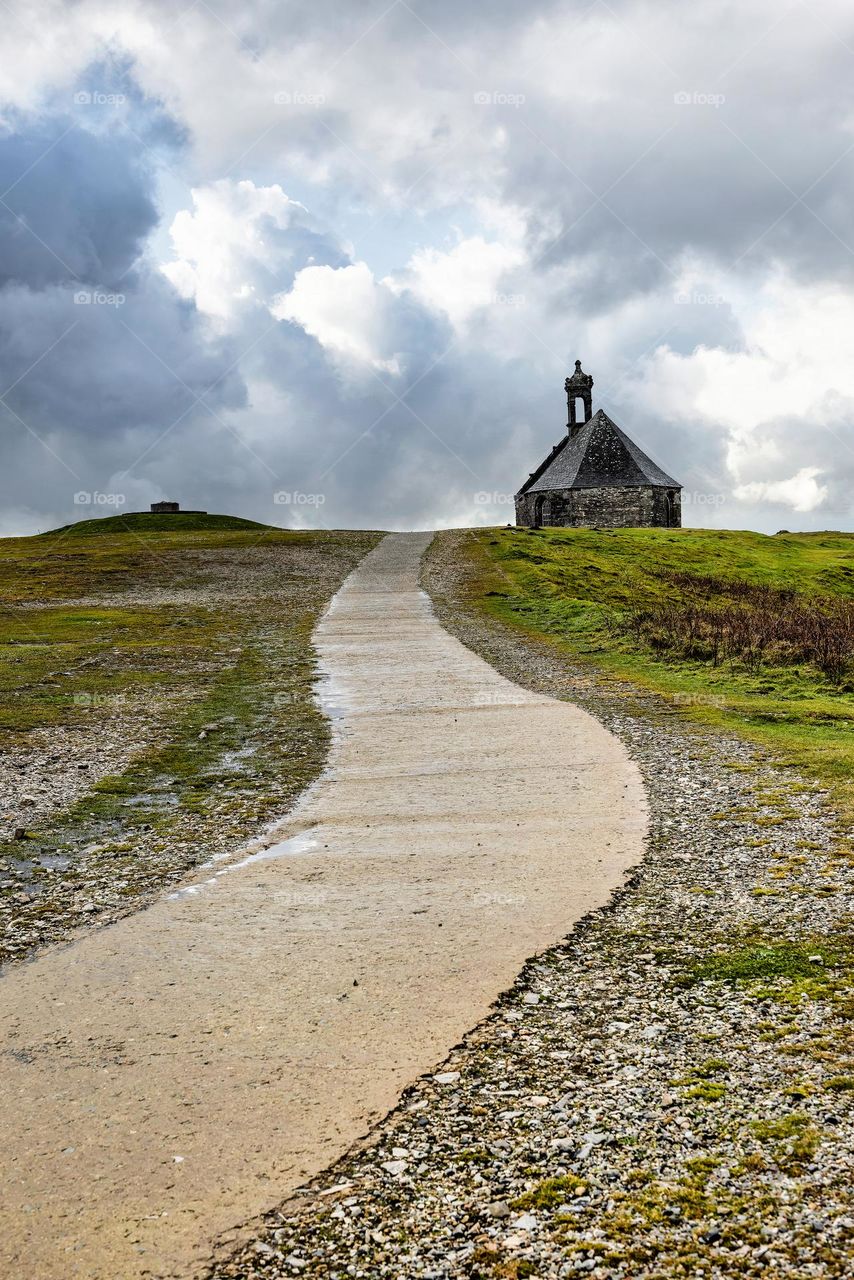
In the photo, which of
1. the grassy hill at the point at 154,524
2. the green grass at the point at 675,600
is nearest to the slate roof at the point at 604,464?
the green grass at the point at 675,600

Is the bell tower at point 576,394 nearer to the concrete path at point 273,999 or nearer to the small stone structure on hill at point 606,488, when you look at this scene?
the small stone structure on hill at point 606,488

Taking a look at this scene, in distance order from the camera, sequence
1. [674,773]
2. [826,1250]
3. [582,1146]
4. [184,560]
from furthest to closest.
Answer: [184,560] < [674,773] < [582,1146] < [826,1250]

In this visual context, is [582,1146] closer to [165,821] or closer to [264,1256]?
[264,1256]

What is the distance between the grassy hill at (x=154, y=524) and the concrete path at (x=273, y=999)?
76.5 m

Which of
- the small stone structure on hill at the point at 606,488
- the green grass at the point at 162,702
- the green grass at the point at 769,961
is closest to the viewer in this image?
the green grass at the point at 769,961

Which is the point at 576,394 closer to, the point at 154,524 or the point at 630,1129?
the point at 154,524

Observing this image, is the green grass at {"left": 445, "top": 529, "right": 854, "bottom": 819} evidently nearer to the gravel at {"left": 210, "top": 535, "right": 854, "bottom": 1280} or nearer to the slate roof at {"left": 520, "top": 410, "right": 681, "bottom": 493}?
the gravel at {"left": 210, "top": 535, "right": 854, "bottom": 1280}

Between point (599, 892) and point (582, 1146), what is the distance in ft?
11.7

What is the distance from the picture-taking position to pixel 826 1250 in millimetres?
4133

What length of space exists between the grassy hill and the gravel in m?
80.4

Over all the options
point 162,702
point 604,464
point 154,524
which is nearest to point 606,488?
point 604,464

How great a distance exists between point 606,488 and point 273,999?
82687 millimetres

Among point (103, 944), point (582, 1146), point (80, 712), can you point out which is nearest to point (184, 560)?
point (80, 712)

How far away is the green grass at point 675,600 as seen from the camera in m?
15.7
